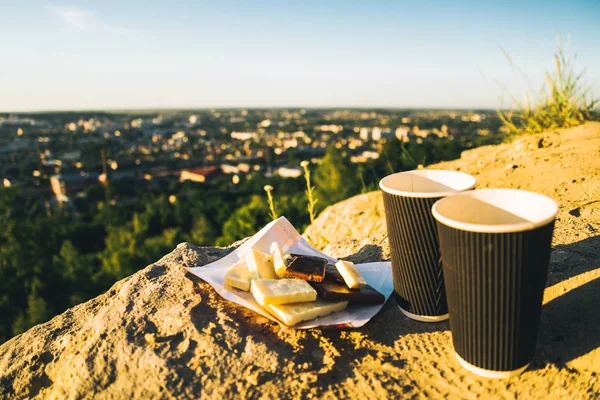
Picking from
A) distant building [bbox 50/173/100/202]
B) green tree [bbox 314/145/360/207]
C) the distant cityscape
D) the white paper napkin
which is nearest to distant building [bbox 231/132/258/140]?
the distant cityscape

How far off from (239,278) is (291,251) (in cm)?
66

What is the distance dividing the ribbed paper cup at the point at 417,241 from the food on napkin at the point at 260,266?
675 millimetres

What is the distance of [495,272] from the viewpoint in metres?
1.49

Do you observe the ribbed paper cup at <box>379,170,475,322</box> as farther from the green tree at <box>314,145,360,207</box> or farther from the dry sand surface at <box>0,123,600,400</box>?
the green tree at <box>314,145,360,207</box>

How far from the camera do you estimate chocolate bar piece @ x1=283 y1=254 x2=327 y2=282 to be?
216cm

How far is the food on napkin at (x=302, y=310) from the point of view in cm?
194

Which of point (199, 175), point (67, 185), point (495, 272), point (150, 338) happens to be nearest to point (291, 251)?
point (150, 338)

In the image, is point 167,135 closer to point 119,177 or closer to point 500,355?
point 119,177

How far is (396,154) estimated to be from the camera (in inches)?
349

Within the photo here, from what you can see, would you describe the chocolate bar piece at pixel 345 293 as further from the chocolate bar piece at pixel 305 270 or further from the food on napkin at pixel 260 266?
the food on napkin at pixel 260 266

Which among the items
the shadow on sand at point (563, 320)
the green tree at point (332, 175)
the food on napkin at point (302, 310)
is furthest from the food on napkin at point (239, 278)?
the green tree at point (332, 175)

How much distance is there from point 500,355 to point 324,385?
2.33ft

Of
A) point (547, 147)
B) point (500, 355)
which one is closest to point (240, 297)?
point (500, 355)

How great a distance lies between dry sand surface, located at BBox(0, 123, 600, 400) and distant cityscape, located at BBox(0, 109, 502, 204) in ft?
117
